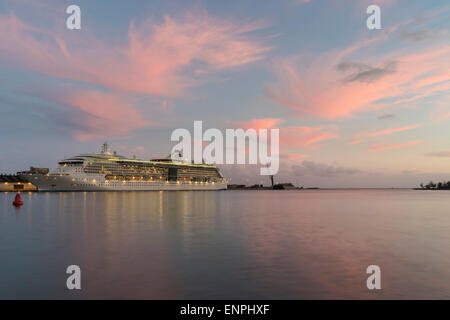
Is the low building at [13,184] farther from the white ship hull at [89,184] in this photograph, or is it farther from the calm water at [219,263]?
the calm water at [219,263]

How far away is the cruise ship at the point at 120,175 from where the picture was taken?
361ft

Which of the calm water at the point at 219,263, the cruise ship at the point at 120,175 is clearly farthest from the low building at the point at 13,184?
the calm water at the point at 219,263

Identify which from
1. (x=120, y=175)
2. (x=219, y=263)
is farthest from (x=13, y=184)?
(x=219, y=263)

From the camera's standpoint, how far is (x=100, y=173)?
123 meters

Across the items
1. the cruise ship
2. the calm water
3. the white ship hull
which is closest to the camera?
the calm water

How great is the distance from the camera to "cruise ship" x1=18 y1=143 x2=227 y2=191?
110062 mm

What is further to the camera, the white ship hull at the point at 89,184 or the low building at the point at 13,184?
the low building at the point at 13,184

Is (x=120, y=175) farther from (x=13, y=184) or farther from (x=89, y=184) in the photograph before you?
(x=13, y=184)

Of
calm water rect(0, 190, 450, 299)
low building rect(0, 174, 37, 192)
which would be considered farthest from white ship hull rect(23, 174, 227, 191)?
calm water rect(0, 190, 450, 299)

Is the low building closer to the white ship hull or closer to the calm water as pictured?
the white ship hull
